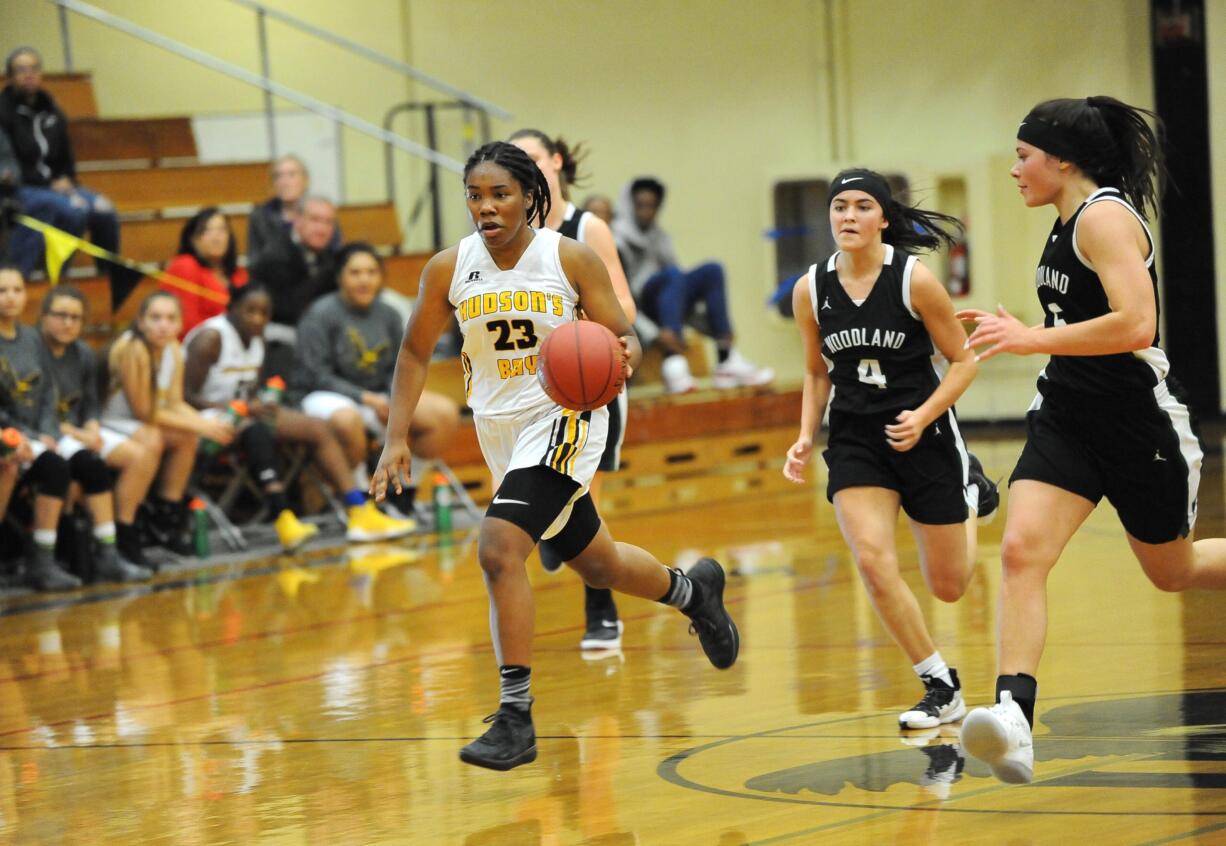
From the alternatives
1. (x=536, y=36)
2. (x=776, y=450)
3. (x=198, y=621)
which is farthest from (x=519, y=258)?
(x=536, y=36)

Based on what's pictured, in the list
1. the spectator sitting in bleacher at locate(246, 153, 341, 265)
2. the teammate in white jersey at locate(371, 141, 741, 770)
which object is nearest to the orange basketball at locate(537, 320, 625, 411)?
the teammate in white jersey at locate(371, 141, 741, 770)

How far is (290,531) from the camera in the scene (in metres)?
8.81

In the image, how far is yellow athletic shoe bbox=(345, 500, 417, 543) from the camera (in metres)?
9.14

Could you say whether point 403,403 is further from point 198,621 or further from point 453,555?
point 453,555

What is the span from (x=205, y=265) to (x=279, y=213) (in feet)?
2.47

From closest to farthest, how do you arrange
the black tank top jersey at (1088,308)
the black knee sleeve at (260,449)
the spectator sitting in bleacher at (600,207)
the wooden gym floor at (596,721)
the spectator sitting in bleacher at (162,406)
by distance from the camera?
the wooden gym floor at (596,721) < the black tank top jersey at (1088,308) < the spectator sitting in bleacher at (162,406) < the black knee sleeve at (260,449) < the spectator sitting in bleacher at (600,207)

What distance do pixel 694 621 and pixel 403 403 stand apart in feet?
3.84

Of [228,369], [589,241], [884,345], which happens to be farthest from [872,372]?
[228,369]

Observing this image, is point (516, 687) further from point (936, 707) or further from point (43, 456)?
point (43, 456)

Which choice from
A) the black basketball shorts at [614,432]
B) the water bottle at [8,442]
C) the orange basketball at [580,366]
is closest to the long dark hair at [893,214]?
the orange basketball at [580,366]

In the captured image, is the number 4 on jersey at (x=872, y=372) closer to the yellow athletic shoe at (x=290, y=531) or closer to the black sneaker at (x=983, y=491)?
the black sneaker at (x=983, y=491)

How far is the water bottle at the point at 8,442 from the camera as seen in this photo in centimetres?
763

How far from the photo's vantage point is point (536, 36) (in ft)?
48.2

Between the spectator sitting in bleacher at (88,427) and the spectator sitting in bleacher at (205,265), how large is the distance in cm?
119
